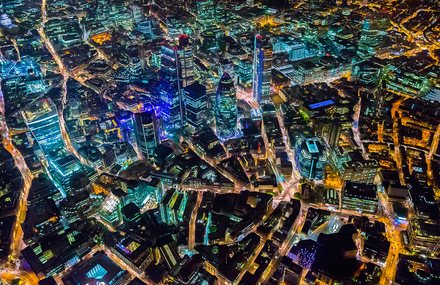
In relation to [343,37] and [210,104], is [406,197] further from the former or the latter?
[343,37]

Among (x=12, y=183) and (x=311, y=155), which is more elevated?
(x=311, y=155)

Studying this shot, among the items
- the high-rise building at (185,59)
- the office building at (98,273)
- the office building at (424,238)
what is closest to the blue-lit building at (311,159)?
the office building at (424,238)

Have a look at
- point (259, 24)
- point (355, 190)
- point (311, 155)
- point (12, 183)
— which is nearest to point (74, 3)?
point (259, 24)

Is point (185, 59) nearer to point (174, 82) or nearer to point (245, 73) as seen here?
point (174, 82)

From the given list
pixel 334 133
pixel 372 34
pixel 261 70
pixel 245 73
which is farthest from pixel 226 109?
pixel 372 34

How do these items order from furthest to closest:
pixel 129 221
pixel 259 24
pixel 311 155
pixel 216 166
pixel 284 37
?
1. pixel 259 24
2. pixel 284 37
3. pixel 216 166
4. pixel 311 155
5. pixel 129 221

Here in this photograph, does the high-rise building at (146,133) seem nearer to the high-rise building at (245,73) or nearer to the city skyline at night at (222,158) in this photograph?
the city skyline at night at (222,158)
